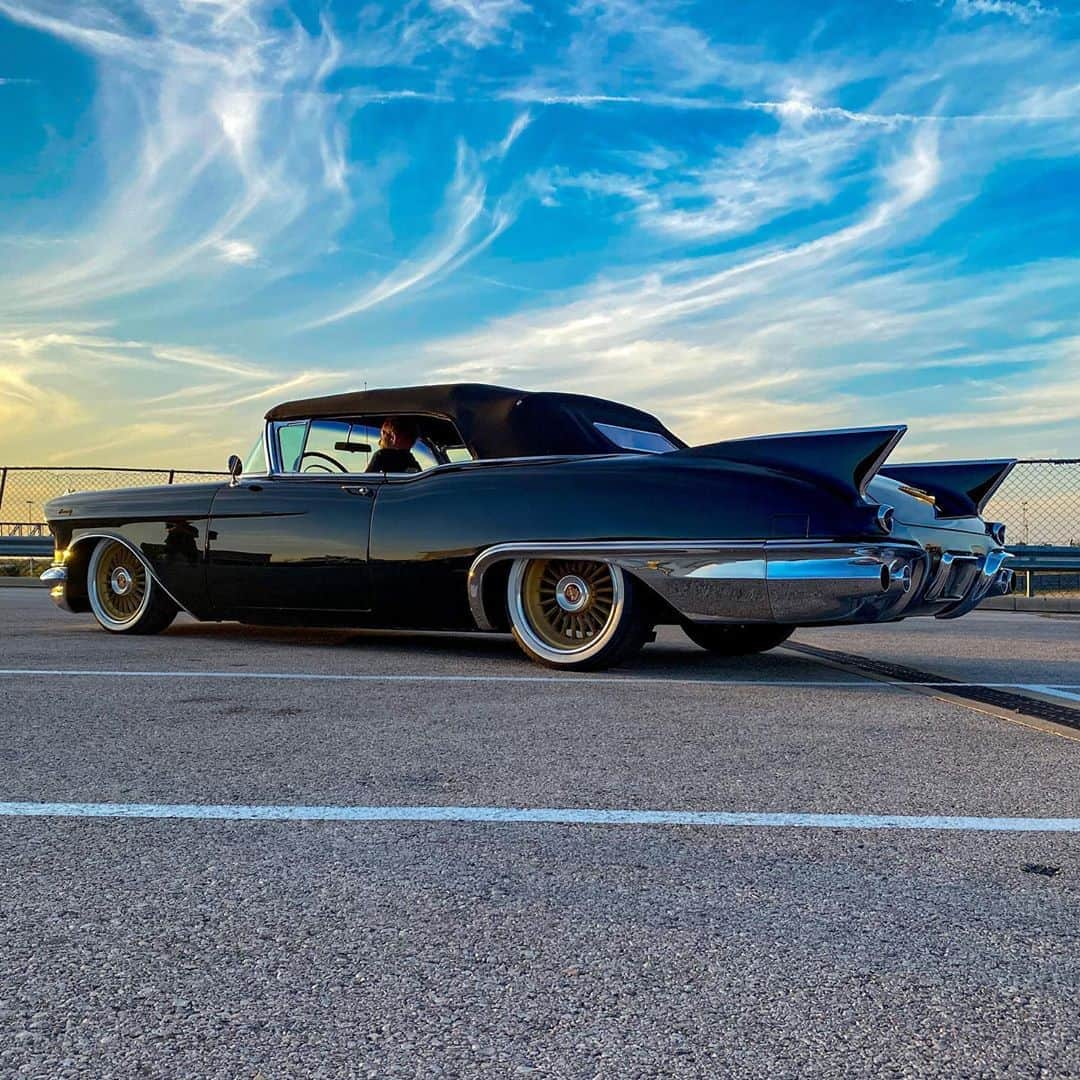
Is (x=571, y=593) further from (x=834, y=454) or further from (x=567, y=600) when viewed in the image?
(x=834, y=454)

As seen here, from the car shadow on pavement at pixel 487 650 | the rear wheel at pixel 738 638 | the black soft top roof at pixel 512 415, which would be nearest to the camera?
the car shadow on pavement at pixel 487 650

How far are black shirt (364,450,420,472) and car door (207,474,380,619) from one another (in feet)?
0.41

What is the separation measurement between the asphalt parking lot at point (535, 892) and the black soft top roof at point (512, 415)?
179 centimetres

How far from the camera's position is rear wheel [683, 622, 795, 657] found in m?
6.82

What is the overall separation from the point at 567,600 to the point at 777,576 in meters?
1.12

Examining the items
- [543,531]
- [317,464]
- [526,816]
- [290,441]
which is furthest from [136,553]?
[526,816]

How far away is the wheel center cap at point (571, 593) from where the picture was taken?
579 centimetres

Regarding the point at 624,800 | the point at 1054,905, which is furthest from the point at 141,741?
the point at 1054,905

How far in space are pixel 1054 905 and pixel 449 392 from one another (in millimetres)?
4678

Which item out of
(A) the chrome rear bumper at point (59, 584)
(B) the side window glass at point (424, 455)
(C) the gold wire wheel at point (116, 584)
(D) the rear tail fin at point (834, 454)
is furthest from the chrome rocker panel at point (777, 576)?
(A) the chrome rear bumper at point (59, 584)

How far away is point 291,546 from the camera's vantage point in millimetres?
6535

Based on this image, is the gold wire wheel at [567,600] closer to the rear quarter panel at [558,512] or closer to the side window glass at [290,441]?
the rear quarter panel at [558,512]

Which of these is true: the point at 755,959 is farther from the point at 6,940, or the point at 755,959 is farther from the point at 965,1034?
the point at 6,940

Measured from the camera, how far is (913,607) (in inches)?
219
